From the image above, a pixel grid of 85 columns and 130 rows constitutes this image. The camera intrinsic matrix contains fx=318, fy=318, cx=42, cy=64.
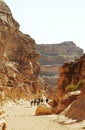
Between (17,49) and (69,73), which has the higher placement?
(69,73)

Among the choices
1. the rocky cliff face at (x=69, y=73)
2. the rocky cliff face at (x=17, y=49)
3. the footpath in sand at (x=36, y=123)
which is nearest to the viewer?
the footpath in sand at (x=36, y=123)

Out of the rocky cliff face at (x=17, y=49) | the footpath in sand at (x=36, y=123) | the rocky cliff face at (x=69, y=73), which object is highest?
the footpath in sand at (x=36, y=123)

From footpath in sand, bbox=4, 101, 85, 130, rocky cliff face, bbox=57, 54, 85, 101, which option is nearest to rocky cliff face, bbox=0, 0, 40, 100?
rocky cliff face, bbox=57, 54, 85, 101

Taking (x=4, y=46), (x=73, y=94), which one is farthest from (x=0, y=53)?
(x=73, y=94)

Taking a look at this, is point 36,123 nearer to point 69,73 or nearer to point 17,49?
point 69,73

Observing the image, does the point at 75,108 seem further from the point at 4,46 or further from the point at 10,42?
the point at 10,42

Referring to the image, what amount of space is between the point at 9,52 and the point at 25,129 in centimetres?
8845

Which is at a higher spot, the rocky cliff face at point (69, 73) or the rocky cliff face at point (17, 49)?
the rocky cliff face at point (69, 73)

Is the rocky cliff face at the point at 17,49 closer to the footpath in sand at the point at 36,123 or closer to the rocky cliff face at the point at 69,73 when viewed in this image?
the rocky cliff face at the point at 69,73

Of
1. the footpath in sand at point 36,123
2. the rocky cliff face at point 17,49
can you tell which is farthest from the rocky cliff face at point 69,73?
the rocky cliff face at point 17,49

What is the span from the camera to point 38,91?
101 m

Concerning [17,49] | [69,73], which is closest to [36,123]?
[69,73]

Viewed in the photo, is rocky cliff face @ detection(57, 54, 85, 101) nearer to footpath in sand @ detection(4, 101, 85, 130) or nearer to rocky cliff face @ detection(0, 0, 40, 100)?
footpath in sand @ detection(4, 101, 85, 130)

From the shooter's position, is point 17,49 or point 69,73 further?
point 17,49
